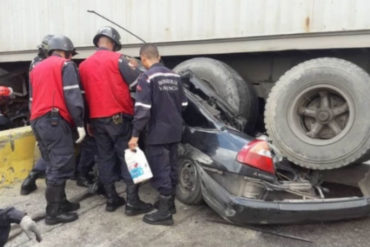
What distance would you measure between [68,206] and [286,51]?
2.92m

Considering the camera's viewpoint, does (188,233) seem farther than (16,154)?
No

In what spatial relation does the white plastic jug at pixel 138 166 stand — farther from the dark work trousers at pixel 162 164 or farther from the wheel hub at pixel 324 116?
the wheel hub at pixel 324 116

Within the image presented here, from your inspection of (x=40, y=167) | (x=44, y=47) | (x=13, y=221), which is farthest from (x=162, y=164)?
(x=44, y=47)

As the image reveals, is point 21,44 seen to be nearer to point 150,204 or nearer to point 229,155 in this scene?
point 150,204

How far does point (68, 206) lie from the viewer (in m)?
3.99

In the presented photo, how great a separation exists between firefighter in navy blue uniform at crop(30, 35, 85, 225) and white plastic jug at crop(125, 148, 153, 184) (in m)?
0.54

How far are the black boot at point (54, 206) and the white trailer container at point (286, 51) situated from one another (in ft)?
6.49

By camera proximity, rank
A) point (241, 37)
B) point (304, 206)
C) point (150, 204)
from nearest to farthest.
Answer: point (304, 206) < point (150, 204) < point (241, 37)

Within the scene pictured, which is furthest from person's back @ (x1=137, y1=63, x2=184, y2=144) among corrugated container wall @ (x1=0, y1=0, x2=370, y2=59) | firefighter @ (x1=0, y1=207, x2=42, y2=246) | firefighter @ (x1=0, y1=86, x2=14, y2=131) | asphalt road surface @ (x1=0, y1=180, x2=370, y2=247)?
firefighter @ (x1=0, y1=86, x2=14, y2=131)

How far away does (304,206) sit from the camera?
3.25 m

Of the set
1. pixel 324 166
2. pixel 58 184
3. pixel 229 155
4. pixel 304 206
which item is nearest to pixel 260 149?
pixel 229 155

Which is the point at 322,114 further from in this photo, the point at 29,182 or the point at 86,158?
the point at 29,182

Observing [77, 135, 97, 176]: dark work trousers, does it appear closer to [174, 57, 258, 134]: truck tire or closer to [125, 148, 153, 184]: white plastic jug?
[125, 148, 153, 184]: white plastic jug

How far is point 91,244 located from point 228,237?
1.08 m
